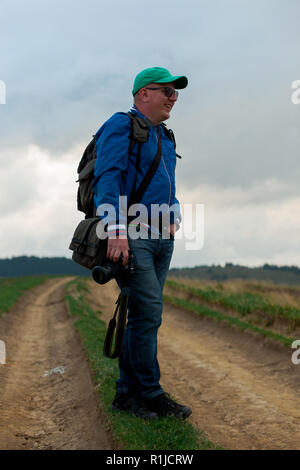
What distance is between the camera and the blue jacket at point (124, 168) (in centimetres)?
335

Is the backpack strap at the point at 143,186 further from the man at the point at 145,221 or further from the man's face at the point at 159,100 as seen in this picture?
the man's face at the point at 159,100

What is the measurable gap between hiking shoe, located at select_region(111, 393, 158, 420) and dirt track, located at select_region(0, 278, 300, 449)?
251 mm

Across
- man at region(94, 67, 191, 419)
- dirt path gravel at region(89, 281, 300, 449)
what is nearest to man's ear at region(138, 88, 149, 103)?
man at region(94, 67, 191, 419)

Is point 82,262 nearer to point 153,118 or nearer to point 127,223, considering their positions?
point 127,223

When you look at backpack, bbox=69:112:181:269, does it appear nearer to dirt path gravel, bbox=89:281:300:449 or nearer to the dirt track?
the dirt track

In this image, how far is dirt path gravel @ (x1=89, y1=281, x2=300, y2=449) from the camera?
3.95 m

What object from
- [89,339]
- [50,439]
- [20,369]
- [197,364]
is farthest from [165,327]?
[50,439]

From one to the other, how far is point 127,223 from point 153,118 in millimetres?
919

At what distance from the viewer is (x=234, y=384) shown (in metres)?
5.79

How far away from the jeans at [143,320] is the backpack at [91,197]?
29 cm

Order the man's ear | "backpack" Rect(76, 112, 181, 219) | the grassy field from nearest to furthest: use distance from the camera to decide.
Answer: "backpack" Rect(76, 112, 181, 219)
the man's ear
the grassy field

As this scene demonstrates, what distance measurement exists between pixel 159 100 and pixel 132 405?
253cm

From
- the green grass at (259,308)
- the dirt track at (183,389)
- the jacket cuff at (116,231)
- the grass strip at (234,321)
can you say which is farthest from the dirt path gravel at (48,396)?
the green grass at (259,308)

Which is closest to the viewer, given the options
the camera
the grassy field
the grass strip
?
the camera
